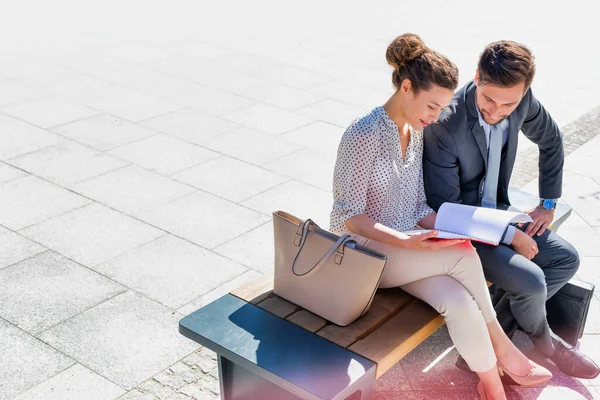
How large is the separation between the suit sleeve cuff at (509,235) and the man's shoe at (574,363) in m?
0.70

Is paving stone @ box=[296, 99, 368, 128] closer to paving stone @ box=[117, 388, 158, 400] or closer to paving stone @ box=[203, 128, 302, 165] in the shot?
paving stone @ box=[203, 128, 302, 165]

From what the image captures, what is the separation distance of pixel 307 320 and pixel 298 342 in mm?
177

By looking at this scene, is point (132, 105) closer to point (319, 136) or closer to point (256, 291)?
point (319, 136)

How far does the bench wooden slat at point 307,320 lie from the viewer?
3.66 meters

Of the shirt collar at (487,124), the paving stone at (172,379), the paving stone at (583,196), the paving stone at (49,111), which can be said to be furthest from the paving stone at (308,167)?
the paving stone at (172,379)

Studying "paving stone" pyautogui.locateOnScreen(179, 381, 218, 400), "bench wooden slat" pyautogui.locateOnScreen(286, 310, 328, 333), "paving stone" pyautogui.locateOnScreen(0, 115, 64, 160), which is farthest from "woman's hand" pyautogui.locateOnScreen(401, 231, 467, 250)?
"paving stone" pyautogui.locateOnScreen(0, 115, 64, 160)

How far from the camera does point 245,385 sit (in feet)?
12.4

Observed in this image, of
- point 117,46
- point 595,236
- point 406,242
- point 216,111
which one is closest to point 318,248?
point 406,242

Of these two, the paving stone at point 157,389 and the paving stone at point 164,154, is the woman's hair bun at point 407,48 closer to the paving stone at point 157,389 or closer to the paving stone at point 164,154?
the paving stone at point 157,389

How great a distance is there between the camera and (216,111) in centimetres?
830

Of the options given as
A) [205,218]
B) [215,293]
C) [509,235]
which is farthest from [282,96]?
[509,235]

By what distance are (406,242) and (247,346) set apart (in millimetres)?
885

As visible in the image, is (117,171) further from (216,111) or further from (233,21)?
(233,21)

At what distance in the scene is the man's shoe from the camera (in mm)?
4406
